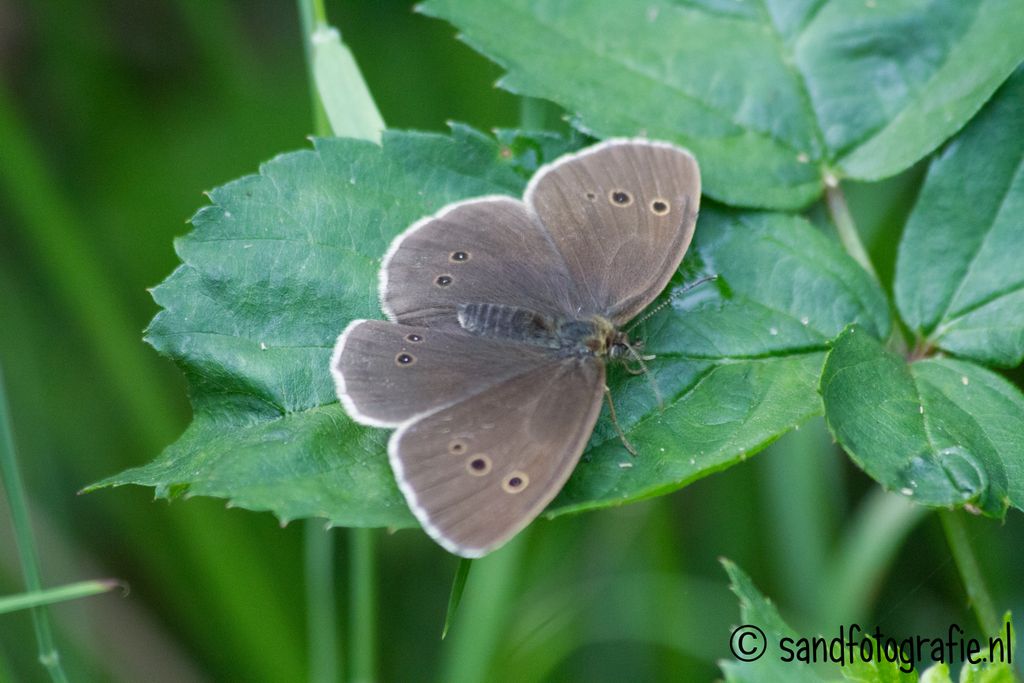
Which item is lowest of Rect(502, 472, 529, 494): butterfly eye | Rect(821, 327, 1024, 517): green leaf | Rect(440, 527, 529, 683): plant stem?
Rect(440, 527, 529, 683): plant stem

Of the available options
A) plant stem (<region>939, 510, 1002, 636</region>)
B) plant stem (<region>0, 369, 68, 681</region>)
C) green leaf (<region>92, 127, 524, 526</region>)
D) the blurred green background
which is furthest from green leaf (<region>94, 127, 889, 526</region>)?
the blurred green background

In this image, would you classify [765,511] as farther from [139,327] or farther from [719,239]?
[139,327]

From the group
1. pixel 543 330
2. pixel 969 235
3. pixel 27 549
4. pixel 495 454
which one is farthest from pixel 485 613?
pixel 969 235

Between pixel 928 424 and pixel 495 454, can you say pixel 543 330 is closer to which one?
pixel 495 454

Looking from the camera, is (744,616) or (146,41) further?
(146,41)

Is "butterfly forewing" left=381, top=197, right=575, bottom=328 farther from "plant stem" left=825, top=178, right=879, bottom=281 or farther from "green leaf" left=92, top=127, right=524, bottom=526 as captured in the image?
"plant stem" left=825, top=178, right=879, bottom=281

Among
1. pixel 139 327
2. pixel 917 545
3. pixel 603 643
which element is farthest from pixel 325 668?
pixel 917 545
